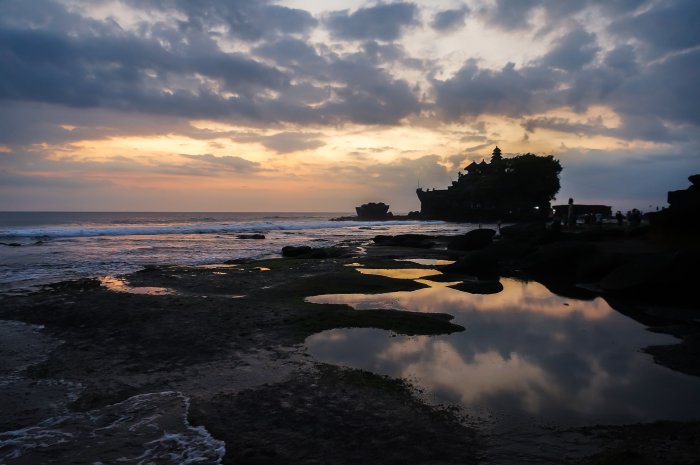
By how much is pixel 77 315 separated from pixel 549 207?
110 m

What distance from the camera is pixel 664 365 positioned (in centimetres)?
798

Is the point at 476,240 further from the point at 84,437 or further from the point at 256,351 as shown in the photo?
the point at 84,437

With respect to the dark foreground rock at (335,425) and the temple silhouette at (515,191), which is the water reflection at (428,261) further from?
the temple silhouette at (515,191)

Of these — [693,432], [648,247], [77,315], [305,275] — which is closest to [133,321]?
[77,315]

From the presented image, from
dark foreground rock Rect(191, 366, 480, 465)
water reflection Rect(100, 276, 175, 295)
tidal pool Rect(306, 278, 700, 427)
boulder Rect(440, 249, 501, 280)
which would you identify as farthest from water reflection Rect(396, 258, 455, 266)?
dark foreground rock Rect(191, 366, 480, 465)

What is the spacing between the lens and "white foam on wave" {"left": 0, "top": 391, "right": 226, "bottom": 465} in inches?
197

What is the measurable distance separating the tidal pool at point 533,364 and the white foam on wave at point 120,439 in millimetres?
3186

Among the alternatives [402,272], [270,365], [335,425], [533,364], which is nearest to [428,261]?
[402,272]

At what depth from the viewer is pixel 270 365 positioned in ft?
26.6

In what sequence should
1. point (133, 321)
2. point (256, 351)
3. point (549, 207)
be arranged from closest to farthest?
1. point (256, 351)
2. point (133, 321)
3. point (549, 207)

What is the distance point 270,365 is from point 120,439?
9.98 feet

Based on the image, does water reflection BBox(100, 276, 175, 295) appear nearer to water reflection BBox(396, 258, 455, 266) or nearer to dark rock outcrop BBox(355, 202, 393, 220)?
water reflection BBox(396, 258, 455, 266)

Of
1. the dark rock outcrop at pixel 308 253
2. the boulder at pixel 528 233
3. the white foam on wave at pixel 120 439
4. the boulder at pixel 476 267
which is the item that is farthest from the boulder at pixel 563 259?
the white foam on wave at pixel 120 439

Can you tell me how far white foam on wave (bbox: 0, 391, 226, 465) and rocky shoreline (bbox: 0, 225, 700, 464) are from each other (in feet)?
0.23
